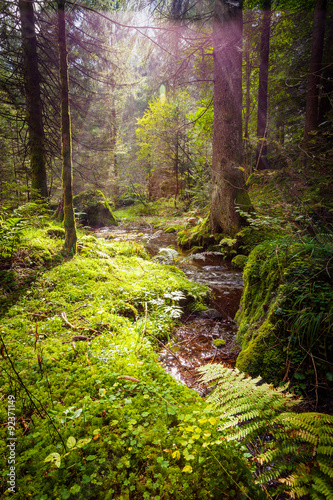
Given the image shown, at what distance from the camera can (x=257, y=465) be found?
1461mm

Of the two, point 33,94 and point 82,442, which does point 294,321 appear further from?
point 33,94

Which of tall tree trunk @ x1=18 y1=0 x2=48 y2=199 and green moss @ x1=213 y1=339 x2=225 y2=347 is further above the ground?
tall tree trunk @ x1=18 y1=0 x2=48 y2=199

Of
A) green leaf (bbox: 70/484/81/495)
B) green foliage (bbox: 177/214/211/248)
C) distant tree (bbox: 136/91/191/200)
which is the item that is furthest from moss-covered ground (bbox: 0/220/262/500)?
distant tree (bbox: 136/91/191/200)

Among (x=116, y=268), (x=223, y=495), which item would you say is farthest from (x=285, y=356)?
(x=116, y=268)

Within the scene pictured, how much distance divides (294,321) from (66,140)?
17.7 feet

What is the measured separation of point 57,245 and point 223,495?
5261 mm

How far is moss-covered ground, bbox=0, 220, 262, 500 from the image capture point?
1.33 metres

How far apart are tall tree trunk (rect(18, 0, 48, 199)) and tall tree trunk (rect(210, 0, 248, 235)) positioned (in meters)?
5.56

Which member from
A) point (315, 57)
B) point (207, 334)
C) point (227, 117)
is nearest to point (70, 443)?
point (207, 334)

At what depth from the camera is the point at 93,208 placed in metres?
14.2

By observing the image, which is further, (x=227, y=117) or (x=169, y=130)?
(x=169, y=130)

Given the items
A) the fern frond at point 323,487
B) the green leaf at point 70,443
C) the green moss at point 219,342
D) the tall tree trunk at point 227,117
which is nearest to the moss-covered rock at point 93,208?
the tall tree trunk at point 227,117

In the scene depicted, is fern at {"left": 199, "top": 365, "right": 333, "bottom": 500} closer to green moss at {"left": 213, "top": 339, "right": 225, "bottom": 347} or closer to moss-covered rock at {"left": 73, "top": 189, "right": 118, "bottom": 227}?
green moss at {"left": 213, "top": 339, "right": 225, "bottom": 347}

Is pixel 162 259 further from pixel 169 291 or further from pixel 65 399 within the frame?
pixel 65 399
